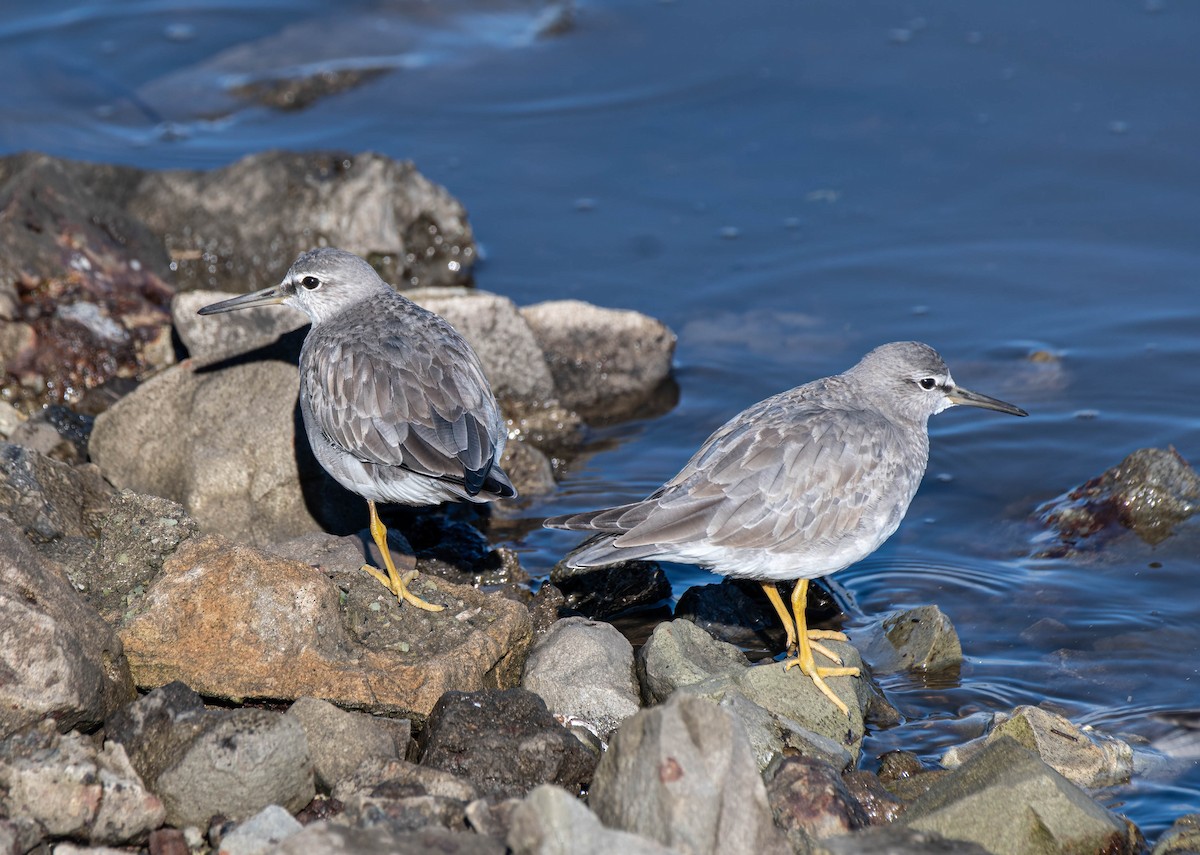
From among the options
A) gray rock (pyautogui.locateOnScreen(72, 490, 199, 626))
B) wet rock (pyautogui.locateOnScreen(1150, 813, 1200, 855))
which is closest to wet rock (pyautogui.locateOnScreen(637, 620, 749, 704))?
wet rock (pyautogui.locateOnScreen(1150, 813, 1200, 855))

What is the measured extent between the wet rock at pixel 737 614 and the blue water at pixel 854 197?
43 centimetres

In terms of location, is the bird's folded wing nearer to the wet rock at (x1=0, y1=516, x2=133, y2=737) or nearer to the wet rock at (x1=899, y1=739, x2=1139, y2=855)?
the wet rock at (x1=0, y1=516, x2=133, y2=737)

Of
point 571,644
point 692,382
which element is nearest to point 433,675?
point 571,644

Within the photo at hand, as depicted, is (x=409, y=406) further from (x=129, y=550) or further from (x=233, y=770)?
(x=233, y=770)

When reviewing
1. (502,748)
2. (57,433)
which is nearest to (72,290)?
(57,433)

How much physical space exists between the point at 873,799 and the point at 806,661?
3.27 ft

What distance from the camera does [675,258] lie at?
1142 cm

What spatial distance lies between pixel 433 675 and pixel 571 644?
0.75 metres

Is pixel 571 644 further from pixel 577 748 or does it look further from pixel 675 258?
pixel 675 258

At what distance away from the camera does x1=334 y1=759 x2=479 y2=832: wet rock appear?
4762 millimetres

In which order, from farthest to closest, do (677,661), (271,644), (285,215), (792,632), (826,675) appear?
(285,215) < (792,632) < (826,675) < (677,661) < (271,644)

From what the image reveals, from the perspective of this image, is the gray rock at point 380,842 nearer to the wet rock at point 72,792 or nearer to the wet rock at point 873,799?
the wet rock at point 72,792

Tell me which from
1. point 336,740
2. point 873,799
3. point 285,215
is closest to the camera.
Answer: point 336,740

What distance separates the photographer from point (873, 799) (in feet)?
17.7
